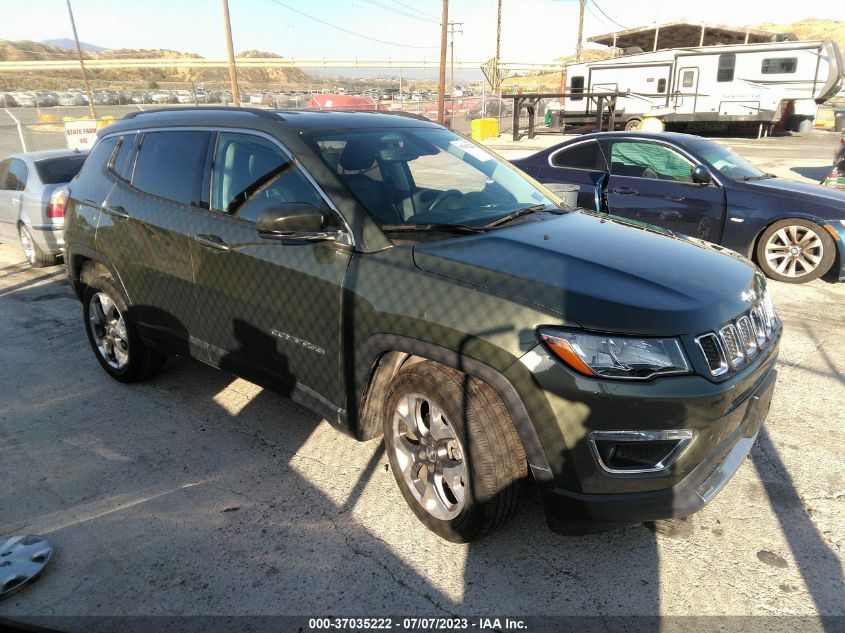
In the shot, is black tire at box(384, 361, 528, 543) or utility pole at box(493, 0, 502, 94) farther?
utility pole at box(493, 0, 502, 94)

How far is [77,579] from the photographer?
2568mm

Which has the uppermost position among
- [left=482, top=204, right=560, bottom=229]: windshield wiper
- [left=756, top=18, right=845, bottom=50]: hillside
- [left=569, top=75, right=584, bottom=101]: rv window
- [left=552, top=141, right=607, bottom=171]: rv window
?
[left=756, top=18, right=845, bottom=50]: hillside

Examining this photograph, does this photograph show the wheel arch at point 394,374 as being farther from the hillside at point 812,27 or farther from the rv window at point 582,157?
the hillside at point 812,27

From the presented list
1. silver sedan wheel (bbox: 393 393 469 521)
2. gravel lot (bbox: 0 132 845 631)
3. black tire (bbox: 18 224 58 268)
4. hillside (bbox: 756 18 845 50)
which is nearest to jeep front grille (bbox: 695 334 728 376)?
gravel lot (bbox: 0 132 845 631)

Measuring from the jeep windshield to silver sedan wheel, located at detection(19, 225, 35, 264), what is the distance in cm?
620

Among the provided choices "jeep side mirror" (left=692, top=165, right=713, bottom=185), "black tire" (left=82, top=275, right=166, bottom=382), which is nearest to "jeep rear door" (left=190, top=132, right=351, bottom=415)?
"black tire" (left=82, top=275, right=166, bottom=382)

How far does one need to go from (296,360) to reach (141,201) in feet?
5.44

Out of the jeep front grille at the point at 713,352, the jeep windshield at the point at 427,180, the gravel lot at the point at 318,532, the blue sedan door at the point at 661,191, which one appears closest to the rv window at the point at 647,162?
the blue sedan door at the point at 661,191

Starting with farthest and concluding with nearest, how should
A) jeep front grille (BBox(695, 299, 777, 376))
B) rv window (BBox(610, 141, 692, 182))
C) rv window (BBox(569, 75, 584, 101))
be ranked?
1. rv window (BBox(569, 75, 584, 101))
2. rv window (BBox(610, 141, 692, 182))
3. jeep front grille (BBox(695, 299, 777, 376))

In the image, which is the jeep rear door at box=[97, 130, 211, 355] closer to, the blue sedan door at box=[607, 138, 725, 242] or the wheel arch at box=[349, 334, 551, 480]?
the wheel arch at box=[349, 334, 551, 480]

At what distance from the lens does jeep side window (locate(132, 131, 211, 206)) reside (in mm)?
3545

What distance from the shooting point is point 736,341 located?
2.44 m

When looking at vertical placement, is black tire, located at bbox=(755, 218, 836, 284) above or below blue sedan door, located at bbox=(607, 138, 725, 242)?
below

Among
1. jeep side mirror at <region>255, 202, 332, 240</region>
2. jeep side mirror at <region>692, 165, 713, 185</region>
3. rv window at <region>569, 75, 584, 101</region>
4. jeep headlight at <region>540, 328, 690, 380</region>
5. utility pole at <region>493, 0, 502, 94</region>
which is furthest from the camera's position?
utility pole at <region>493, 0, 502, 94</region>
